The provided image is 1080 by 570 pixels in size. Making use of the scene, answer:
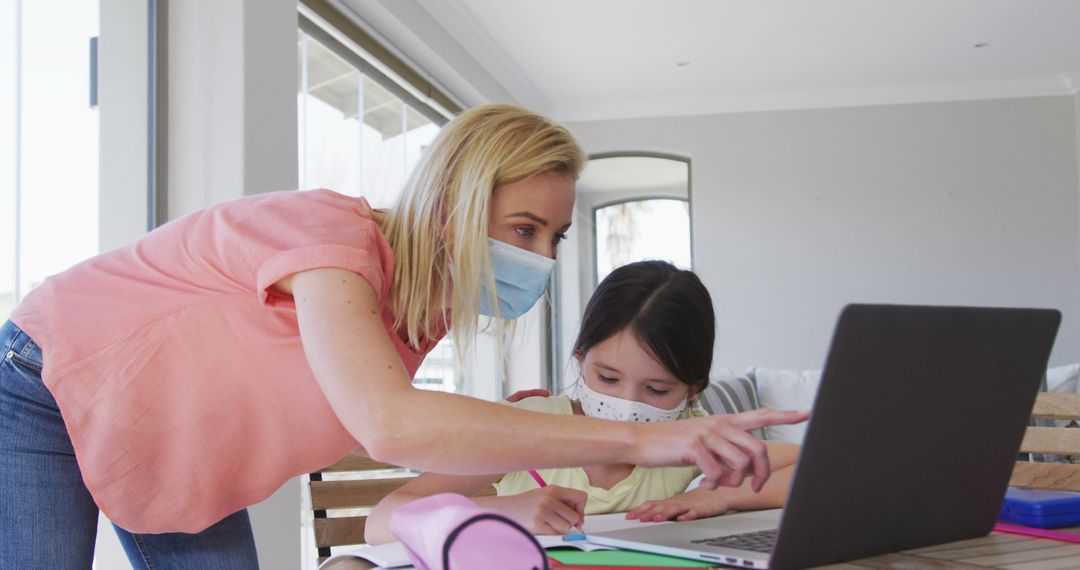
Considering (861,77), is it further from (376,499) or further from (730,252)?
(376,499)

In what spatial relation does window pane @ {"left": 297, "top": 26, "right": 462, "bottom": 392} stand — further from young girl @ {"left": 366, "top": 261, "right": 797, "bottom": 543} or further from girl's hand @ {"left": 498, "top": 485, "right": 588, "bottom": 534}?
girl's hand @ {"left": 498, "top": 485, "right": 588, "bottom": 534}

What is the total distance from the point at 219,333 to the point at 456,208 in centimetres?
29

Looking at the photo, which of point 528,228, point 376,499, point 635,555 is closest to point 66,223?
point 376,499

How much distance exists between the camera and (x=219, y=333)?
3.22 ft

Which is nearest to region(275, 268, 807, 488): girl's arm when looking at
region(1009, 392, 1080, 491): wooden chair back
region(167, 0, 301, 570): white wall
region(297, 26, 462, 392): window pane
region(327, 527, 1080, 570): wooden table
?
region(327, 527, 1080, 570): wooden table

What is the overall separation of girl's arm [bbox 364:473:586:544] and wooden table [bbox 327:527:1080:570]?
0.19m

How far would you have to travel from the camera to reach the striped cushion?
11.3ft

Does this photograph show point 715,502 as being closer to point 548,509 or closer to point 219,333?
point 548,509

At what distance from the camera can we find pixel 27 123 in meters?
2.04

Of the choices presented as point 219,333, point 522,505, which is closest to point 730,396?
point 522,505

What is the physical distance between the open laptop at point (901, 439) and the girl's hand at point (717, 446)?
61 mm

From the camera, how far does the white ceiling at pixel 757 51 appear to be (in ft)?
14.4

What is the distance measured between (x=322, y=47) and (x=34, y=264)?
1.65m

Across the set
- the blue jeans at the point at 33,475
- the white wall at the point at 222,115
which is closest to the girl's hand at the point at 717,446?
the blue jeans at the point at 33,475
